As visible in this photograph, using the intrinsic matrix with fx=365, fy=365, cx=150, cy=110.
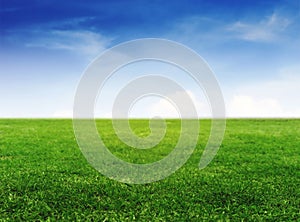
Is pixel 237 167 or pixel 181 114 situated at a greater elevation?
pixel 181 114

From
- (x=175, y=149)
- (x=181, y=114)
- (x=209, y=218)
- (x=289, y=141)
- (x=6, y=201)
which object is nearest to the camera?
(x=209, y=218)

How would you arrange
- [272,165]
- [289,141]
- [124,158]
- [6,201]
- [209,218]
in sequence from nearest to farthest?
1. [209,218]
2. [6,201]
3. [272,165]
4. [124,158]
5. [289,141]

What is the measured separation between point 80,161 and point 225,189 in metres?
6.45

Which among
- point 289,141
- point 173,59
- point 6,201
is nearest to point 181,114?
point 173,59

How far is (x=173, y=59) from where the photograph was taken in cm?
1145

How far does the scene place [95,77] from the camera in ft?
33.8

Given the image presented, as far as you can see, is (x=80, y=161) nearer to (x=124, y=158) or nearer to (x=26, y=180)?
(x=124, y=158)

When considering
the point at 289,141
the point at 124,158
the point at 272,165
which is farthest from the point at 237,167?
the point at 289,141

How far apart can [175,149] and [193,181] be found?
7.22 meters

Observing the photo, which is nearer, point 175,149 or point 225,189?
point 225,189

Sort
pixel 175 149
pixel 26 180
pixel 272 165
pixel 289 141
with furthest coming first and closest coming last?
pixel 289 141 < pixel 175 149 < pixel 272 165 < pixel 26 180

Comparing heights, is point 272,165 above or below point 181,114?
below

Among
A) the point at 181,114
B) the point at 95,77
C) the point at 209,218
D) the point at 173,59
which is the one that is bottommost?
the point at 209,218

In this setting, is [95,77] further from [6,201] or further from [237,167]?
[237,167]
